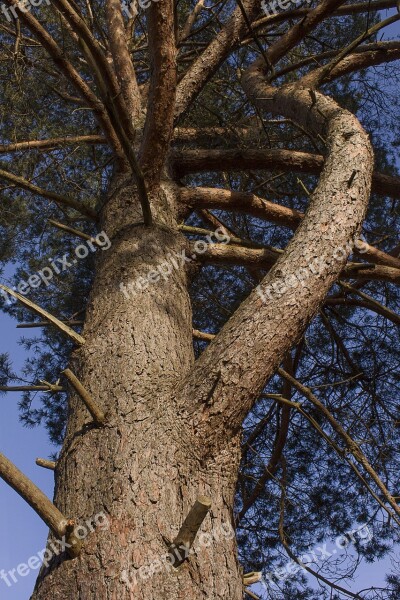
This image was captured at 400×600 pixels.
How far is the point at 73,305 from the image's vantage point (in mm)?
4562

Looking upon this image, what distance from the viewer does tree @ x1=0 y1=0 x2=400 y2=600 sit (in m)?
1.52

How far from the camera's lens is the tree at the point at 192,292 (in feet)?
4.99

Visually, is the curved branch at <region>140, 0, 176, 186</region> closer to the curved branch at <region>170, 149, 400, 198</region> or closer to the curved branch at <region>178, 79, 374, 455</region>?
the curved branch at <region>170, 149, 400, 198</region>

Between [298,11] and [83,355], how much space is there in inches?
119

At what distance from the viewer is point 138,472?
155cm

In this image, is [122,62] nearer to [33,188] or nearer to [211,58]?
[211,58]

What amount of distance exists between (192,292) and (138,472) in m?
3.03

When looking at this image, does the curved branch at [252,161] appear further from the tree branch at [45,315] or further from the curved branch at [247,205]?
the tree branch at [45,315]

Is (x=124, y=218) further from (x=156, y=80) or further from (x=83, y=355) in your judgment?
(x=83, y=355)
